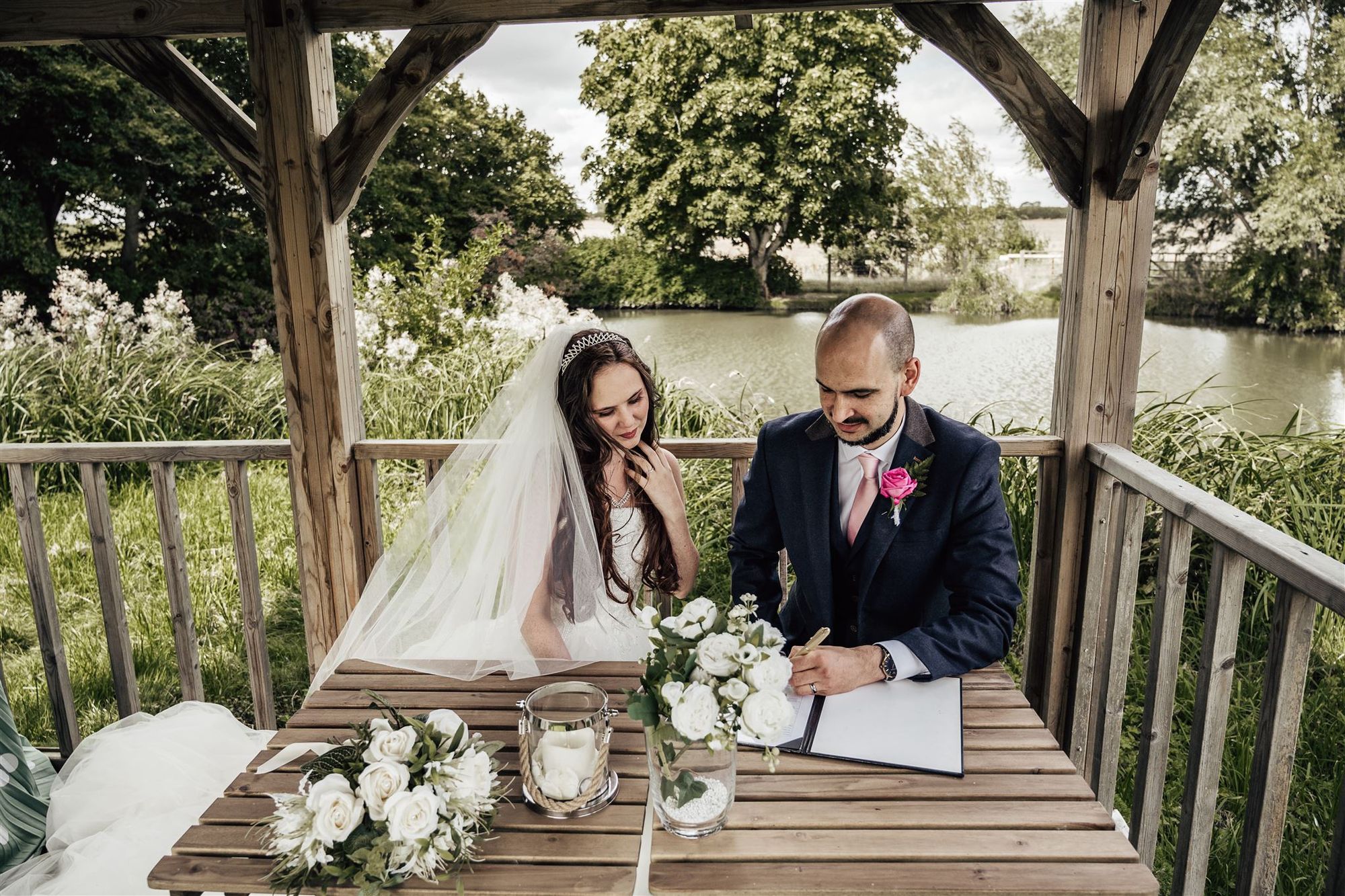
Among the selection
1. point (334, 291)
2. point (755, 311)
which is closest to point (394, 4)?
point (334, 291)

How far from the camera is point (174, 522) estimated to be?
8.49 ft

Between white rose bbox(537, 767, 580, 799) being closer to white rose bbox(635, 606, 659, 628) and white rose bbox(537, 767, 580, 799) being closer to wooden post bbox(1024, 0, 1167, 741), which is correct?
white rose bbox(635, 606, 659, 628)

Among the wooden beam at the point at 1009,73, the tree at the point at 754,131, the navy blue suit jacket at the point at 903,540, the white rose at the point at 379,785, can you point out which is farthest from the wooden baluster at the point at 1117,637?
the tree at the point at 754,131

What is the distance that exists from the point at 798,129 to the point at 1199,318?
5140 millimetres

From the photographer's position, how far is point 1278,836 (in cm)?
147

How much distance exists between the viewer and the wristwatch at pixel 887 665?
1.55 meters

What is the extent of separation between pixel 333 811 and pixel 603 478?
125cm

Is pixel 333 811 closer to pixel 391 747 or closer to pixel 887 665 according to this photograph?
pixel 391 747

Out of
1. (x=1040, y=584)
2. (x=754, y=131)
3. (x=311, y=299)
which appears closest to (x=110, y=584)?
(x=311, y=299)

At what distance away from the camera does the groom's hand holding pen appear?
1490mm

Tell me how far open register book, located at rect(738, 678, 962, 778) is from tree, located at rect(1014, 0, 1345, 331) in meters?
8.37

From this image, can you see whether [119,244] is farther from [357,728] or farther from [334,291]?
[357,728]

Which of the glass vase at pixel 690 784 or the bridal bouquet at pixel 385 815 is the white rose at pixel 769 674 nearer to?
the glass vase at pixel 690 784

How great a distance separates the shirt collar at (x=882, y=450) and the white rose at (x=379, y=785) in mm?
1193
